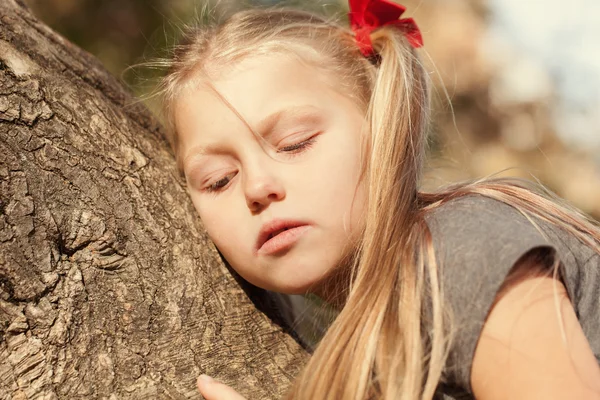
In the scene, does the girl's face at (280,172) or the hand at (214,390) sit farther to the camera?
the girl's face at (280,172)

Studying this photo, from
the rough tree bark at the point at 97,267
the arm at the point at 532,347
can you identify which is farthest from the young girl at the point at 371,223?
the rough tree bark at the point at 97,267

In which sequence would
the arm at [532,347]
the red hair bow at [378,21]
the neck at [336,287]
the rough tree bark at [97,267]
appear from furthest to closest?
the red hair bow at [378,21], the neck at [336,287], the rough tree bark at [97,267], the arm at [532,347]

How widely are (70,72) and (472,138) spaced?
571 cm

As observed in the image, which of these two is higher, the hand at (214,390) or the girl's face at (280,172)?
the girl's face at (280,172)

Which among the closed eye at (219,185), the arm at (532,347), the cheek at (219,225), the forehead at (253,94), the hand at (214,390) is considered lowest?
the arm at (532,347)

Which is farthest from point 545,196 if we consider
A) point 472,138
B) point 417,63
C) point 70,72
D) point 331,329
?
point 472,138

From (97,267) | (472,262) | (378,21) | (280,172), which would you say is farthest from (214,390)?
(378,21)

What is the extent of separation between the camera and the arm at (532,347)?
121 cm

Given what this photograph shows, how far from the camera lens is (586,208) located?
6020mm

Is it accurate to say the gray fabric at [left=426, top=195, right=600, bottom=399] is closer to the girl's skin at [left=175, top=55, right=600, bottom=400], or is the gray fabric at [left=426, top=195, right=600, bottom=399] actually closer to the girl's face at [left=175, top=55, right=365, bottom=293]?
the girl's skin at [left=175, top=55, right=600, bottom=400]

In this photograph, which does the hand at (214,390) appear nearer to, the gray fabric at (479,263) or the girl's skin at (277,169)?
the girl's skin at (277,169)

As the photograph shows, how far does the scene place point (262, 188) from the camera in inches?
59.5

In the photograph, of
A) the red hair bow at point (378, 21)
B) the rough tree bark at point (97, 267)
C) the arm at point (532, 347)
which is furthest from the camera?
the red hair bow at point (378, 21)

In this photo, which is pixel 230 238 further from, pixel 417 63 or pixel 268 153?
pixel 417 63
